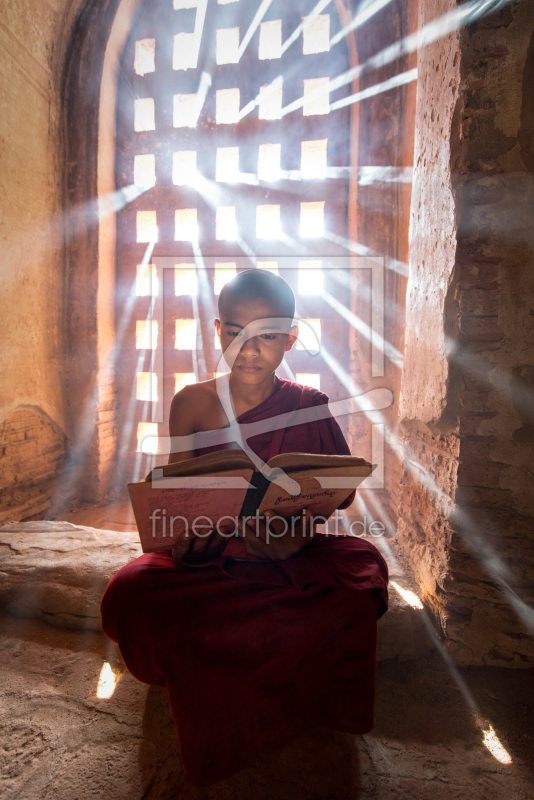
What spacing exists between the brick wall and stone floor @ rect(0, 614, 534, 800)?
6.22 feet

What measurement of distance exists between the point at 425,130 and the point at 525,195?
0.67 meters

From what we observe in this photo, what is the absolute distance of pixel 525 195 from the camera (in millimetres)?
1371

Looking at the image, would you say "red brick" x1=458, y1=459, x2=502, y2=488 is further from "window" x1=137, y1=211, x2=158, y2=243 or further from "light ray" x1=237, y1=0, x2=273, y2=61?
"light ray" x1=237, y1=0, x2=273, y2=61

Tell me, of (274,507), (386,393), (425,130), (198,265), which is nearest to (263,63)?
(198,265)

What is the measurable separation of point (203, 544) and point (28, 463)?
2765 mm

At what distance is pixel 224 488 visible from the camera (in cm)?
107

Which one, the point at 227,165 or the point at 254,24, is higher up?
the point at 254,24

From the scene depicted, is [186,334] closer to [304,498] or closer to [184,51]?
[184,51]

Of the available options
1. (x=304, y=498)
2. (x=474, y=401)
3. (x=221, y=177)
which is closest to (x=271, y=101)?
(x=221, y=177)

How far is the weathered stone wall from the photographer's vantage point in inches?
54.1

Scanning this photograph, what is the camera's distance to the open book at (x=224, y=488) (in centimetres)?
103

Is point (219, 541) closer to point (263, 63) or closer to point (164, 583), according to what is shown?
point (164, 583)

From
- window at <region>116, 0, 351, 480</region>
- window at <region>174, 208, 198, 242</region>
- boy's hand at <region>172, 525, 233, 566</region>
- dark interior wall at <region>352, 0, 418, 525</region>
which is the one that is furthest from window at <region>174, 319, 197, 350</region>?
boy's hand at <region>172, 525, 233, 566</region>

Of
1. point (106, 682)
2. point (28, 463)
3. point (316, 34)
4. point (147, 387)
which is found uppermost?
point (316, 34)
